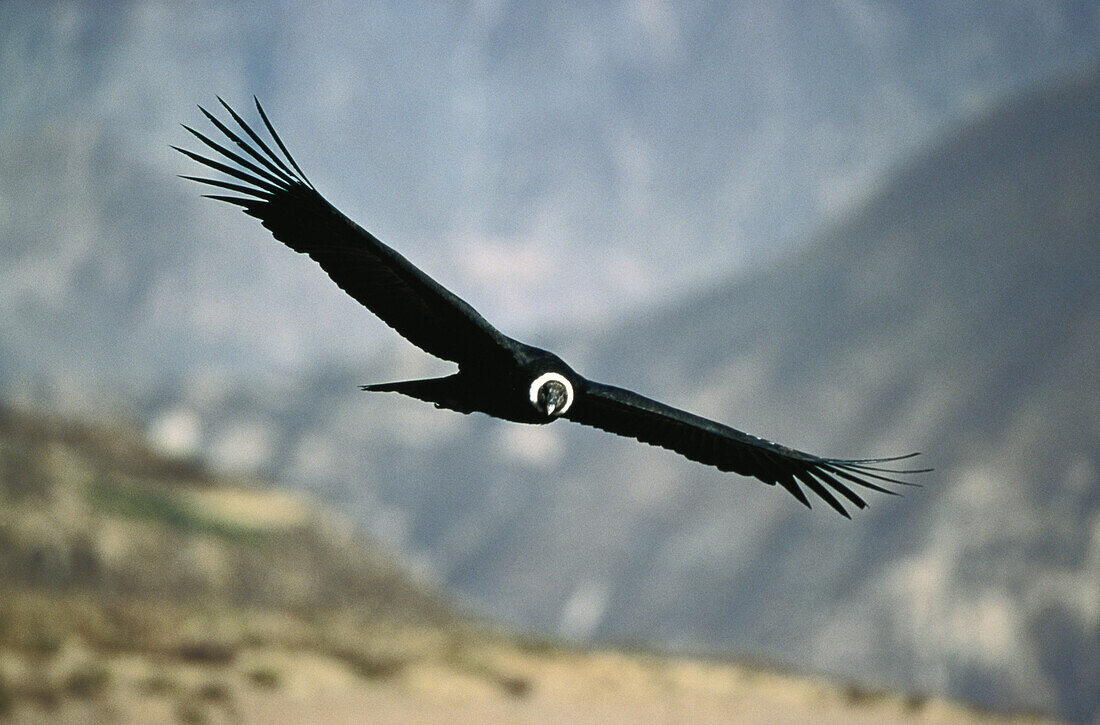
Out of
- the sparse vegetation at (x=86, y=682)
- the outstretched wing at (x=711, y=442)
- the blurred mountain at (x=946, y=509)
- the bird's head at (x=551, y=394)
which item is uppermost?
the blurred mountain at (x=946, y=509)

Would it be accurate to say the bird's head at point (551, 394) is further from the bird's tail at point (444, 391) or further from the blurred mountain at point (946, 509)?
the blurred mountain at point (946, 509)

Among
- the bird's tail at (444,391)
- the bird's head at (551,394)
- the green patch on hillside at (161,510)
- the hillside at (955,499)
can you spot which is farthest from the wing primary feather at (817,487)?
the hillside at (955,499)

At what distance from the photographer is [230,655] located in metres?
27.3

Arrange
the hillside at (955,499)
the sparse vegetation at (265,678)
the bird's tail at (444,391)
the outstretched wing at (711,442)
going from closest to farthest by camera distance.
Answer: the bird's tail at (444,391), the outstretched wing at (711,442), the sparse vegetation at (265,678), the hillside at (955,499)

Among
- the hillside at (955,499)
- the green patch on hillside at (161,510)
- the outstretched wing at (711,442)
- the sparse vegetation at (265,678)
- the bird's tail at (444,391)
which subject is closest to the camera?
the bird's tail at (444,391)

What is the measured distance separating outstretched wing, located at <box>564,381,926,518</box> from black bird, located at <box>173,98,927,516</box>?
0.05 feet

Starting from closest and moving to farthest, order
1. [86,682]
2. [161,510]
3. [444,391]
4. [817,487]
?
[444,391], [817,487], [86,682], [161,510]

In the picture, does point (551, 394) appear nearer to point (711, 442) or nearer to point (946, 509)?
point (711, 442)

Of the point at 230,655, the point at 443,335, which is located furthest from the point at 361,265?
the point at 230,655

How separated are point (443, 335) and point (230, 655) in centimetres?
2147

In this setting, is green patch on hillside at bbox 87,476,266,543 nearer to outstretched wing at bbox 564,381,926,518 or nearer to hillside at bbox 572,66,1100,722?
outstretched wing at bbox 564,381,926,518

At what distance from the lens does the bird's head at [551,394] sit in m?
7.38

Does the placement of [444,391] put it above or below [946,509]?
below

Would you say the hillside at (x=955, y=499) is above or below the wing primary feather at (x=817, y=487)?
above
